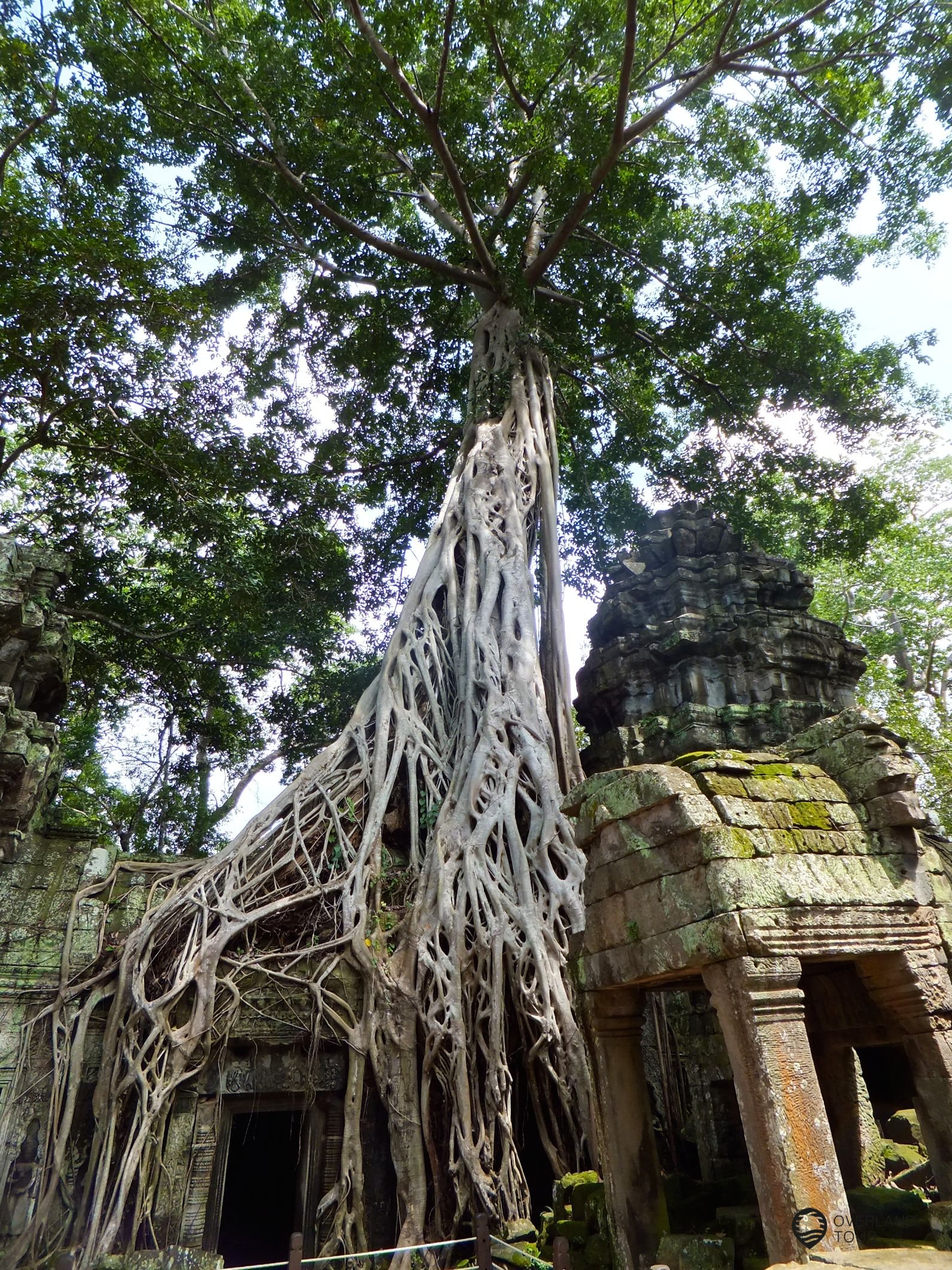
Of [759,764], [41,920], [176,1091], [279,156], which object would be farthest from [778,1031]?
[279,156]

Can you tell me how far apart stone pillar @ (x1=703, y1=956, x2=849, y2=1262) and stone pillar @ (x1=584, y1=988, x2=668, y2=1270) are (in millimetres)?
679

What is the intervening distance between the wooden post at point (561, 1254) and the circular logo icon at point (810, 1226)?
2.99ft

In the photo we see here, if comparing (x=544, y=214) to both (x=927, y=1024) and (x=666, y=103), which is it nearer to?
(x=666, y=103)

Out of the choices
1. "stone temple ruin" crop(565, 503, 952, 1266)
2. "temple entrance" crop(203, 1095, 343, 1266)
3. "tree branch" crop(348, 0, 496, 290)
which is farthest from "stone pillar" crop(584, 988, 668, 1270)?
"tree branch" crop(348, 0, 496, 290)

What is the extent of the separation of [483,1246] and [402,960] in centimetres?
192

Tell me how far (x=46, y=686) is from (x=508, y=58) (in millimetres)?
6975

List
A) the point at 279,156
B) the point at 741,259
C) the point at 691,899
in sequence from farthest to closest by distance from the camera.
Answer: the point at 741,259, the point at 279,156, the point at 691,899

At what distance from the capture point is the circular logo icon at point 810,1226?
7.68ft

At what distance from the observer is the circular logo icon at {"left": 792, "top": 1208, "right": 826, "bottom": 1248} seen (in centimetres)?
234

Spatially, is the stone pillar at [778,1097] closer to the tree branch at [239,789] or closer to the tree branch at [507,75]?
the tree branch at [507,75]

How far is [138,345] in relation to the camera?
24.5 feet

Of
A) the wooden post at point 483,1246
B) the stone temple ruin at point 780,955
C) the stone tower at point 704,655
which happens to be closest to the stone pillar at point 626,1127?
the stone temple ruin at point 780,955

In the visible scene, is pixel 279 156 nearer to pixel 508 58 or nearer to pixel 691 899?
pixel 508 58

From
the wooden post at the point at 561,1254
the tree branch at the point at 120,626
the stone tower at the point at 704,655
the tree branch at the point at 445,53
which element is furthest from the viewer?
the tree branch at the point at 120,626
